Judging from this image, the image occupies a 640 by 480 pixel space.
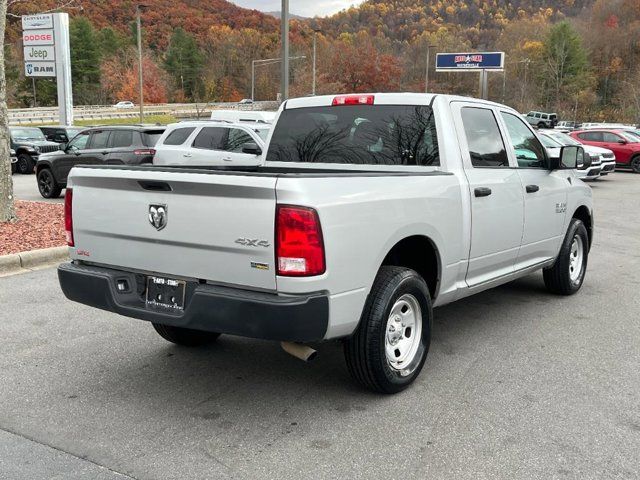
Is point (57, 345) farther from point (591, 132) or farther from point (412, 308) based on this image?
point (591, 132)

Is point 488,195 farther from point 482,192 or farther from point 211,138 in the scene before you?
point 211,138

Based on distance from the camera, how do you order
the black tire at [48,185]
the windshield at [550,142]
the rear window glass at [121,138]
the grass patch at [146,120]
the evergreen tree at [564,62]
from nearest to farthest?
the black tire at [48,185], the rear window glass at [121,138], the windshield at [550,142], the grass patch at [146,120], the evergreen tree at [564,62]

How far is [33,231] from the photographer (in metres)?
9.05

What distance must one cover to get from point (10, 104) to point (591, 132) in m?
73.3

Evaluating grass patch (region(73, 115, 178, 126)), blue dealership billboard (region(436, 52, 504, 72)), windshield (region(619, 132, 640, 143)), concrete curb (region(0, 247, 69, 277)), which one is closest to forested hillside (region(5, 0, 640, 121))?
grass patch (region(73, 115, 178, 126))

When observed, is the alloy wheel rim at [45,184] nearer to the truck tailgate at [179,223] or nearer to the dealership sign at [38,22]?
the truck tailgate at [179,223]

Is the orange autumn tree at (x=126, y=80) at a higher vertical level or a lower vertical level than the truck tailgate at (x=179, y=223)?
higher

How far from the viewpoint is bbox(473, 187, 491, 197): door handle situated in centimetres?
459

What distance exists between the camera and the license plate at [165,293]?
3.57 metres

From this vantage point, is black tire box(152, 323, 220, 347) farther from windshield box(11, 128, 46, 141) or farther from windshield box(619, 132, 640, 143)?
windshield box(619, 132, 640, 143)

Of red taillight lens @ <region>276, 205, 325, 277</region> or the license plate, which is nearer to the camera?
red taillight lens @ <region>276, 205, 325, 277</region>

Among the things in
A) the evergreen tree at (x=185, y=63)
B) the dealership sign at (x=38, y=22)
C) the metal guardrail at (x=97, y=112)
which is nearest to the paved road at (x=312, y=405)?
the dealership sign at (x=38, y=22)

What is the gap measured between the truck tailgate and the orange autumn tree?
92330 millimetres

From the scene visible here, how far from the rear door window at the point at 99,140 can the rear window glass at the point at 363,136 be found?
10781 mm
